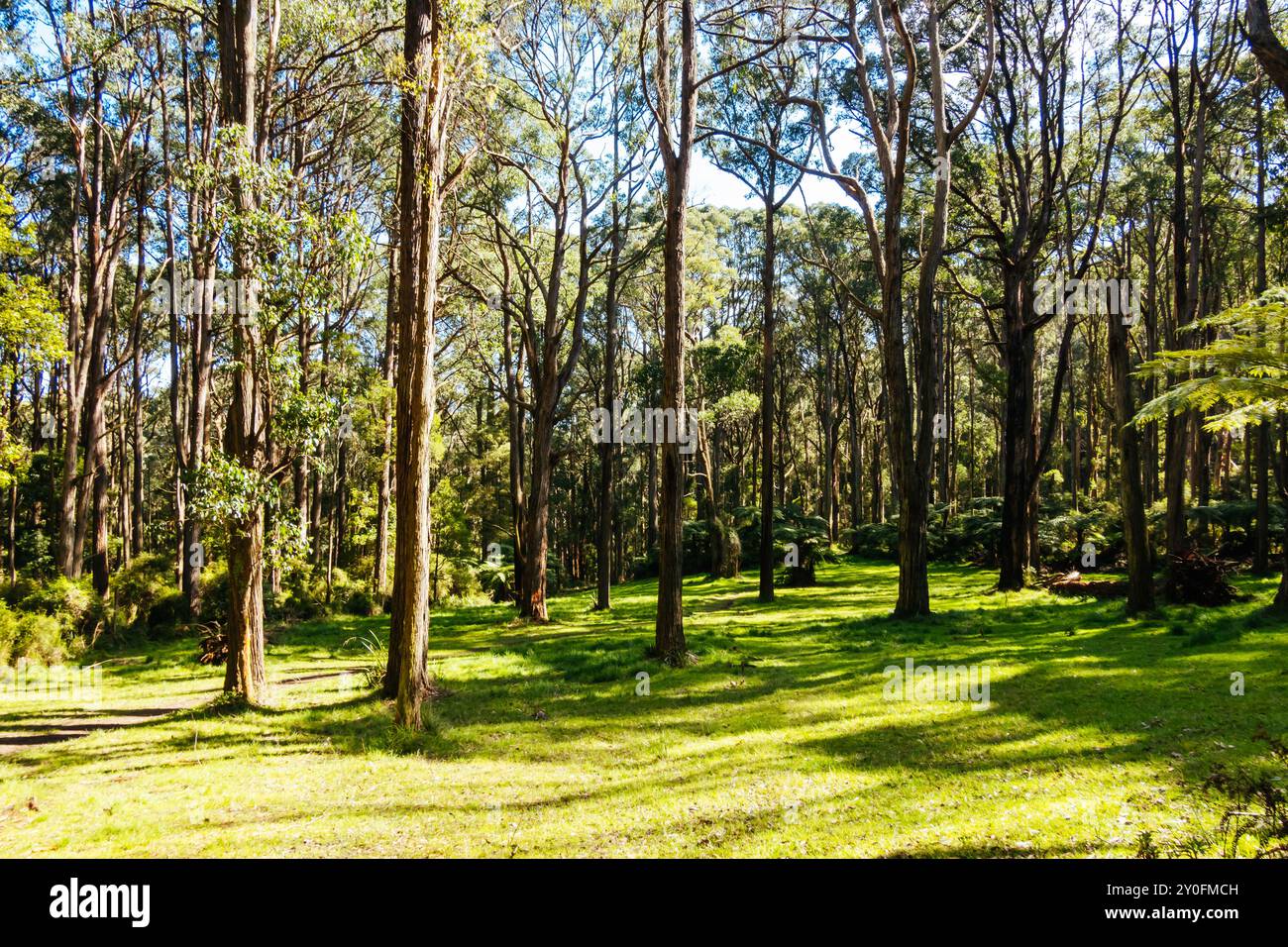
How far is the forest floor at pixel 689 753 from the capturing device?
15.0ft

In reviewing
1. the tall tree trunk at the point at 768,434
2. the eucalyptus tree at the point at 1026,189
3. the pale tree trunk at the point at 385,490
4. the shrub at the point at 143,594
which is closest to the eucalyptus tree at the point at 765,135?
the tall tree trunk at the point at 768,434

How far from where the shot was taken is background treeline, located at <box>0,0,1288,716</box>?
8.59 metres

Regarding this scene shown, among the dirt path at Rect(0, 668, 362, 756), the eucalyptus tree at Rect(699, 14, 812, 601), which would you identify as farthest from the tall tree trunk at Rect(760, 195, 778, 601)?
the dirt path at Rect(0, 668, 362, 756)

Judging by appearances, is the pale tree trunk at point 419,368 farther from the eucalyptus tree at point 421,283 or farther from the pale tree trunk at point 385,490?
the pale tree trunk at point 385,490

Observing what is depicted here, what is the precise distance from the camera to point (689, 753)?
6578 mm

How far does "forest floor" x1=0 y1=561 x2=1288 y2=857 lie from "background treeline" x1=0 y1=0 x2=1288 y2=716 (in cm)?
144

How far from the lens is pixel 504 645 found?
44.9 ft

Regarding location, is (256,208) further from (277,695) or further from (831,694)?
(831,694)

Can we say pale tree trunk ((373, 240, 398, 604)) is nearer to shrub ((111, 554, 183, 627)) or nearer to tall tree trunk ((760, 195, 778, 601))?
shrub ((111, 554, 183, 627))

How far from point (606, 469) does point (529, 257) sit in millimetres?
6660
